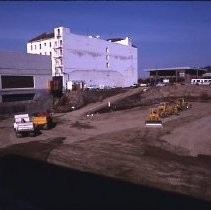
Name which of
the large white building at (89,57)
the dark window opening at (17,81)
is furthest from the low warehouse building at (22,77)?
the large white building at (89,57)

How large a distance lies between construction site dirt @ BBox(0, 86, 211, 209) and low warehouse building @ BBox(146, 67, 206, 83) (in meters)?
55.3

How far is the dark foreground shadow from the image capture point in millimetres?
20953

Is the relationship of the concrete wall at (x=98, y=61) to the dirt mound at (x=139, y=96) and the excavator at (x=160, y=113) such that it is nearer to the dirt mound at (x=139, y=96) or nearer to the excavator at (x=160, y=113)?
the dirt mound at (x=139, y=96)

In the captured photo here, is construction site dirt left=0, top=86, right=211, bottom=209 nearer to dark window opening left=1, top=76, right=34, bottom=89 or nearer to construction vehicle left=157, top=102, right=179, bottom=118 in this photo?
construction vehicle left=157, top=102, right=179, bottom=118

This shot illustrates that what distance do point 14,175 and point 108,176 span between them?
23.1 ft

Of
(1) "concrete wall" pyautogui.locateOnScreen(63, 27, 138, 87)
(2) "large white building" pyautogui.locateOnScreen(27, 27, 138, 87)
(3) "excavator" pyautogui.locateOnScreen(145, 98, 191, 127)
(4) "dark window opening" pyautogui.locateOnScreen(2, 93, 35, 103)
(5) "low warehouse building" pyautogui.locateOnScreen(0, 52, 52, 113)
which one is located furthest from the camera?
(1) "concrete wall" pyautogui.locateOnScreen(63, 27, 138, 87)

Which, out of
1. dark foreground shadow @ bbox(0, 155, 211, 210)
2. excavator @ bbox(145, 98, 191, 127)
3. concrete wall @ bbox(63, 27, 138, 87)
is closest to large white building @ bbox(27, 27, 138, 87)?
concrete wall @ bbox(63, 27, 138, 87)

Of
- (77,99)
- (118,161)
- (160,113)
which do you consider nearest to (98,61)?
(77,99)

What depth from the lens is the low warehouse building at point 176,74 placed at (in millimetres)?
106919

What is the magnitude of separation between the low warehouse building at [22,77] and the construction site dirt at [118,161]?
1529 centimetres

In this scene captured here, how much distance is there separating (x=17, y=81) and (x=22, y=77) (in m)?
1.59

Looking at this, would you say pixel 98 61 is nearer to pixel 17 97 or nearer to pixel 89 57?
pixel 89 57

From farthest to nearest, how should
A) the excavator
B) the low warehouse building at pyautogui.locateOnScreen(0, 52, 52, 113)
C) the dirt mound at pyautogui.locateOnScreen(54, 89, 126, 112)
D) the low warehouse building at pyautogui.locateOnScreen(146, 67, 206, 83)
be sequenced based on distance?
1. the low warehouse building at pyautogui.locateOnScreen(146, 67, 206, 83)
2. the dirt mound at pyautogui.locateOnScreen(54, 89, 126, 112)
3. the low warehouse building at pyautogui.locateOnScreen(0, 52, 52, 113)
4. the excavator

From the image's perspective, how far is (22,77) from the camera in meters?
70.2
